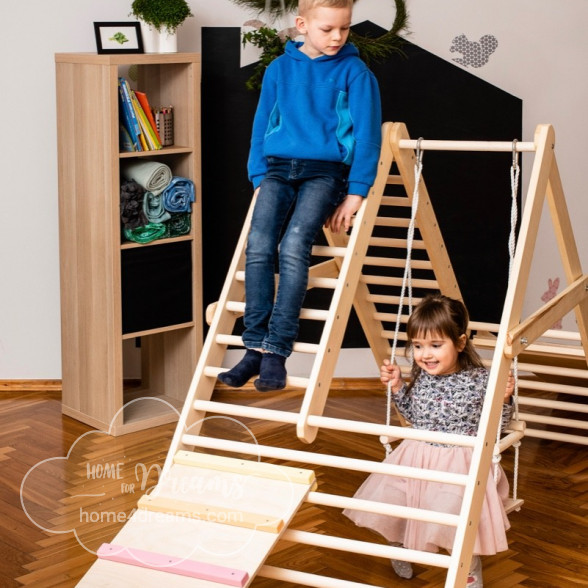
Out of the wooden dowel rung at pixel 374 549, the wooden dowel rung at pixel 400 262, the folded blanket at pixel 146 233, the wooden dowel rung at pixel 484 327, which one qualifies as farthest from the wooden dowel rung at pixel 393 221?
the wooden dowel rung at pixel 374 549

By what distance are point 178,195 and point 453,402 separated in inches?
72.5

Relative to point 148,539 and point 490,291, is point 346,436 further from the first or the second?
point 148,539

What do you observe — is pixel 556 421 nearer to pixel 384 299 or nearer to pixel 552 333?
pixel 552 333

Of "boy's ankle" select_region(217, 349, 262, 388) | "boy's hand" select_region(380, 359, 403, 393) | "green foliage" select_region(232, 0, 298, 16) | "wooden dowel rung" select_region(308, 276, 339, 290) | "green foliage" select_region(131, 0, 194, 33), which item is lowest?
"boy's hand" select_region(380, 359, 403, 393)

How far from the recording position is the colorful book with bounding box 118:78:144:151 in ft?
13.6

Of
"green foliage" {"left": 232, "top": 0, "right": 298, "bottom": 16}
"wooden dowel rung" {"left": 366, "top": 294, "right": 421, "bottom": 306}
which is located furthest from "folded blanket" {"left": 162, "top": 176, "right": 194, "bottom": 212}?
"wooden dowel rung" {"left": 366, "top": 294, "right": 421, "bottom": 306}

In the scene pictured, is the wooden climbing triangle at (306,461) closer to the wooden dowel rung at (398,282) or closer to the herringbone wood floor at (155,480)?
the wooden dowel rung at (398,282)

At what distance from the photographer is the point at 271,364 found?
2939mm

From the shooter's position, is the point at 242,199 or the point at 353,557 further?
the point at 242,199

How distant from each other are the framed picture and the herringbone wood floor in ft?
5.52

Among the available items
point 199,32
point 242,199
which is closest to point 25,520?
point 242,199

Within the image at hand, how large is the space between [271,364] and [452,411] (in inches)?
23.8

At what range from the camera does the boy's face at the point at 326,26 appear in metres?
2.91

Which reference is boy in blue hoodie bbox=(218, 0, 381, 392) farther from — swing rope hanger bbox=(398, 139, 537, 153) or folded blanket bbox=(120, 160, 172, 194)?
folded blanket bbox=(120, 160, 172, 194)
